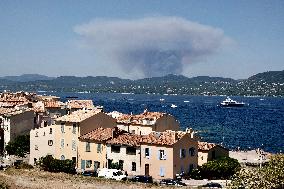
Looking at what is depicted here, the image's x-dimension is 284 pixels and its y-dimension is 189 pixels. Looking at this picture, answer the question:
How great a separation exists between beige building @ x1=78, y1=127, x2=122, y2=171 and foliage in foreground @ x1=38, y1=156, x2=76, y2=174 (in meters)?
2.55

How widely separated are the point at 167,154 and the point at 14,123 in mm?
35970

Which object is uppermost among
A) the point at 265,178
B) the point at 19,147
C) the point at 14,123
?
the point at 14,123

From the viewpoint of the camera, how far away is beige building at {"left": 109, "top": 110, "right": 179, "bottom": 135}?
84.0m

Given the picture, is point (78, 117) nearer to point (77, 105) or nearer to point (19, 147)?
point (19, 147)

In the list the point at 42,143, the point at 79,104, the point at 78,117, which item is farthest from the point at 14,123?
the point at 79,104

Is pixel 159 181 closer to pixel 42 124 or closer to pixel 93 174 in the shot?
pixel 93 174

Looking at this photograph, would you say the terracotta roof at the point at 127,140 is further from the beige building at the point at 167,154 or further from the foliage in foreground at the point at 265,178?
the foliage in foreground at the point at 265,178

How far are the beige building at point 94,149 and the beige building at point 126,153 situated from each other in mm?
1142

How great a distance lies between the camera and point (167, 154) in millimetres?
65625

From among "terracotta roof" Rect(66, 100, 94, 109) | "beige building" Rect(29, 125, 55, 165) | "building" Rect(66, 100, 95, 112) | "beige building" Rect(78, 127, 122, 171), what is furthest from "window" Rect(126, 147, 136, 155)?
"terracotta roof" Rect(66, 100, 94, 109)

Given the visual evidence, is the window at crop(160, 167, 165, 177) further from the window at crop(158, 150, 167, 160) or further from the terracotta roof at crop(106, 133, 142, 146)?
the terracotta roof at crop(106, 133, 142, 146)

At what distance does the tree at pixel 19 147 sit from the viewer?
275 ft

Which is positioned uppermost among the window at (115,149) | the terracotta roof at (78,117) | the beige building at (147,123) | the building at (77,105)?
the building at (77,105)

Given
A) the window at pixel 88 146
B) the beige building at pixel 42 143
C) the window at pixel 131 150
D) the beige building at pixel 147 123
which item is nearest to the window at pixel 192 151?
the window at pixel 131 150
